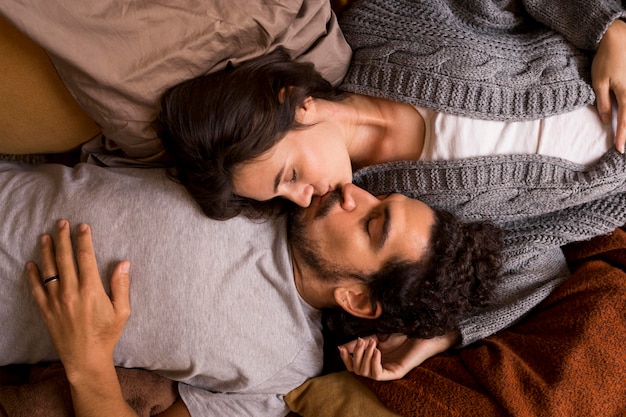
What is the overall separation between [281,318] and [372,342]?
226 mm

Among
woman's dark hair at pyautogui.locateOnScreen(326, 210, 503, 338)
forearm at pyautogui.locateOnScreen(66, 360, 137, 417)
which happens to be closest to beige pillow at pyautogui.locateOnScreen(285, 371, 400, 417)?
woman's dark hair at pyautogui.locateOnScreen(326, 210, 503, 338)

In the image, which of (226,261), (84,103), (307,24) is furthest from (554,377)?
(84,103)

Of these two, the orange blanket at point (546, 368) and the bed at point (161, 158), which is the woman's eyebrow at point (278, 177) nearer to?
the bed at point (161, 158)

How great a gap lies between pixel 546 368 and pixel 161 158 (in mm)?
1026

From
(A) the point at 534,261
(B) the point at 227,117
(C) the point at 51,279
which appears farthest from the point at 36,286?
(A) the point at 534,261

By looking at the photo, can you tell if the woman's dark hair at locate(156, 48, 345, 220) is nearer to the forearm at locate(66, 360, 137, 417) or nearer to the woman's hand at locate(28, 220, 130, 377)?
the woman's hand at locate(28, 220, 130, 377)

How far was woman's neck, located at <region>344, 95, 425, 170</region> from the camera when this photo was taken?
4.36 feet

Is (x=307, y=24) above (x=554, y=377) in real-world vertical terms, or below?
above

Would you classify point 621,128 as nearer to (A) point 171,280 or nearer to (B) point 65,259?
(A) point 171,280

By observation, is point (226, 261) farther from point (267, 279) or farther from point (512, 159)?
point (512, 159)

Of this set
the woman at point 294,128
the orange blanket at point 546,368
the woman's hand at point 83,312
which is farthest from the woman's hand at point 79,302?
the orange blanket at point 546,368

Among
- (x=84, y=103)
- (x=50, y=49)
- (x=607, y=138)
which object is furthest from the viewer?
(x=607, y=138)

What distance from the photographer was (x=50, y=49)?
1030 mm

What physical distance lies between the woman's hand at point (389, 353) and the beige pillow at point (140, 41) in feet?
2.26
